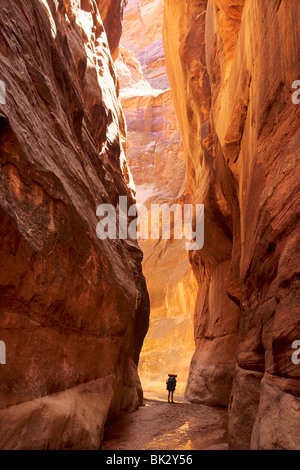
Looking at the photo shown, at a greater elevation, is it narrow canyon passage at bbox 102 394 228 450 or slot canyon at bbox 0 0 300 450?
slot canyon at bbox 0 0 300 450

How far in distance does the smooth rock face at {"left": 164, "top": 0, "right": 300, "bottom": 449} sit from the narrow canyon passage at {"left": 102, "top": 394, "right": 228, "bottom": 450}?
1108mm

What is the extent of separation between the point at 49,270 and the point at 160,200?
34.9 meters

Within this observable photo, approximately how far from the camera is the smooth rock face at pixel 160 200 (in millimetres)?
26969

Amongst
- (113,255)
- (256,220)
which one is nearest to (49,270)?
(256,220)

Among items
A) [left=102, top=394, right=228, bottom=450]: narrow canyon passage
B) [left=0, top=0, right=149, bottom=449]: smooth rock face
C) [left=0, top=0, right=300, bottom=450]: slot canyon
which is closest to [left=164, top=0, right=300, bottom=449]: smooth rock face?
[left=0, top=0, right=300, bottom=450]: slot canyon

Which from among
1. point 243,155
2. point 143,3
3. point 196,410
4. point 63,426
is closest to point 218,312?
point 196,410

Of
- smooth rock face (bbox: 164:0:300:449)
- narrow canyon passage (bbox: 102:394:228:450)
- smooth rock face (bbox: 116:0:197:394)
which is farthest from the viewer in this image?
smooth rock face (bbox: 116:0:197:394)

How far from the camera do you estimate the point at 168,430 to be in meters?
8.63

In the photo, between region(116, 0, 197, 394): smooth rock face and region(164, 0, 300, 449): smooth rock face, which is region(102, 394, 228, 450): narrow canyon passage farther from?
region(116, 0, 197, 394): smooth rock face

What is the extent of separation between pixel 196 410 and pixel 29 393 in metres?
8.69

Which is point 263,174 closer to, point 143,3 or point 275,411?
point 275,411

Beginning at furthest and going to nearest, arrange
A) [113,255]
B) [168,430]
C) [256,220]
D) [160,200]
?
1. [160,200]
2. [113,255]
3. [168,430]
4. [256,220]

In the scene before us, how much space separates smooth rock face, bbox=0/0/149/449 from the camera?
4.90 metres

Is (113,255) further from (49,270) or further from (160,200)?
(160,200)
